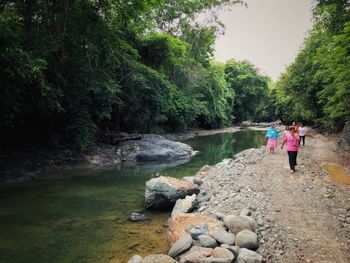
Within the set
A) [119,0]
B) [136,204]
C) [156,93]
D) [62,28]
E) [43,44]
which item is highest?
[119,0]

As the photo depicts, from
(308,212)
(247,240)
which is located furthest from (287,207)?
(247,240)

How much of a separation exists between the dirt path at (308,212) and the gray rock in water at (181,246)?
180 cm

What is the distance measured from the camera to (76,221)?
983 cm

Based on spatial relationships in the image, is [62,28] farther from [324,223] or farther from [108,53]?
[324,223]

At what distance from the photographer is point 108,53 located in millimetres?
19359

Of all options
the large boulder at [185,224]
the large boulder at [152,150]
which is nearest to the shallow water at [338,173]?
the large boulder at [185,224]

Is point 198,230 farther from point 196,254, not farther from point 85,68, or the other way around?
point 85,68

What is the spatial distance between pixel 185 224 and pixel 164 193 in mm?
3081

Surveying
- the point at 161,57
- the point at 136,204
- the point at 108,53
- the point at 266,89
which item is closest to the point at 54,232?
the point at 136,204

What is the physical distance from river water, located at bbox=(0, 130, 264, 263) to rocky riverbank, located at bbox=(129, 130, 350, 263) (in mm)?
1969

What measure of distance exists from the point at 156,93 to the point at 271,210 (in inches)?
722

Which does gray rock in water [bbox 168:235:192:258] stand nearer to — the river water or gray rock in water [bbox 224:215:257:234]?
the river water

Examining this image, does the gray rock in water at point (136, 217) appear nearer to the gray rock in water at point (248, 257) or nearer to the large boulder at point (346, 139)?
the gray rock in water at point (248, 257)

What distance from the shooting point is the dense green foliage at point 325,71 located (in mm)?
18594
